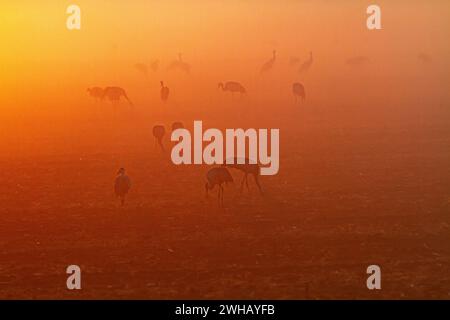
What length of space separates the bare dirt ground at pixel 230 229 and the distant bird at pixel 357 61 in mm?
11328

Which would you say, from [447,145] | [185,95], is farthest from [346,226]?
[185,95]

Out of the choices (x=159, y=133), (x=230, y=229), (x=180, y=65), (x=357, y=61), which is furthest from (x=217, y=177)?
(x=357, y=61)

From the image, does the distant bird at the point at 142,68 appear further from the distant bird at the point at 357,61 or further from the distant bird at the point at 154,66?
the distant bird at the point at 357,61

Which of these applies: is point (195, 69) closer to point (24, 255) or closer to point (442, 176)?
point (442, 176)

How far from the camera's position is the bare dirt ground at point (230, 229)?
6.73m

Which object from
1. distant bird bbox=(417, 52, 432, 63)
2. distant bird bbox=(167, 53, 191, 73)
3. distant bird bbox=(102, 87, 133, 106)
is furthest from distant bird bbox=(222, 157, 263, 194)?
distant bird bbox=(417, 52, 432, 63)

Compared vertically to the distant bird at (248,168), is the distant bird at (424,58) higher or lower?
higher

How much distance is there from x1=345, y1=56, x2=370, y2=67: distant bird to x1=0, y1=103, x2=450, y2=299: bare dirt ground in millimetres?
11328

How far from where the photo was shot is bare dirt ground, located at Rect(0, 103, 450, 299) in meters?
6.73

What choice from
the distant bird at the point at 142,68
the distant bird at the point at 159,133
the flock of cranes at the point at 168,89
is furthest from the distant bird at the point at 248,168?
the distant bird at the point at 142,68

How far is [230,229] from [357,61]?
15889mm

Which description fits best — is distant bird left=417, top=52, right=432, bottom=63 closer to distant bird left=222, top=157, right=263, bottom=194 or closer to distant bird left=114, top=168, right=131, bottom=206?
distant bird left=222, top=157, right=263, bottom=194

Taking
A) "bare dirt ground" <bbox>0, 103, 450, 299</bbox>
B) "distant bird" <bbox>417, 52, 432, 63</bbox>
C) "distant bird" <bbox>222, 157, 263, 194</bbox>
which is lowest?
"bare dirt ground" <bbox>0, 103, 450, 299</bbox>

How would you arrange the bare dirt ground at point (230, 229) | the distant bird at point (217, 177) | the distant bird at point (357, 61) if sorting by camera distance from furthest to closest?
the distant bird at point (357, 61) → the distant bird at point (217, 177) → the bare dirt ground at point (230, 229)
